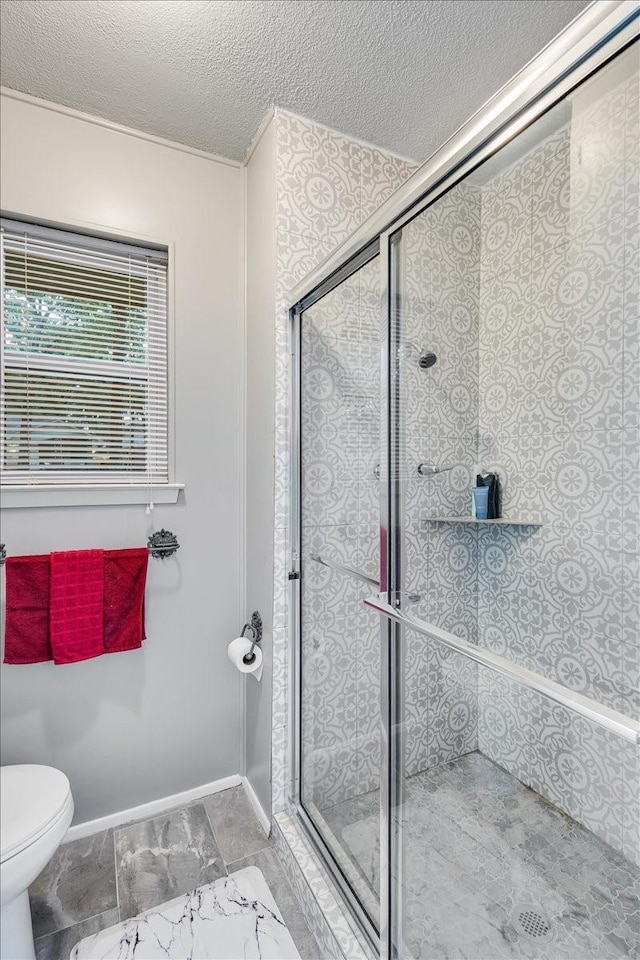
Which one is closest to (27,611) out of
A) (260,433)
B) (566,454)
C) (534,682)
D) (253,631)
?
(253,631)

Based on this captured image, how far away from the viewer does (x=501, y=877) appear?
3.08 ft

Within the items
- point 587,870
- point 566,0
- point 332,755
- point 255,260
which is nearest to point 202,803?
point 332,755

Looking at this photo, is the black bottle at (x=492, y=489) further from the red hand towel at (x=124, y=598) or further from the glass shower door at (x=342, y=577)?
the red hand towel at (x=124, y=598)

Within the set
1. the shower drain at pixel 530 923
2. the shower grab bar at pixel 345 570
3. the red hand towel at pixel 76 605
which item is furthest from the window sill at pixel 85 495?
the shower drain at pixel 530 923

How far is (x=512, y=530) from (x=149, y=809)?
1.66 meters

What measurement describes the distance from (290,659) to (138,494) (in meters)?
0.79

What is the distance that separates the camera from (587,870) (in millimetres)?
886

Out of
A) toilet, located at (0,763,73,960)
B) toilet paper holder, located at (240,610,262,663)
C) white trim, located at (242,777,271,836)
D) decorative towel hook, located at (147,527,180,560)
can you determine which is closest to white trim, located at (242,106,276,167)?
decorative towel hook, located at (147,527,180,560)

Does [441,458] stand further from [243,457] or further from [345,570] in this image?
[243,457]

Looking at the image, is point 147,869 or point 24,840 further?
point 147,869

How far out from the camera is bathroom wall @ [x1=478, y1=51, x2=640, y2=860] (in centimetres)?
84

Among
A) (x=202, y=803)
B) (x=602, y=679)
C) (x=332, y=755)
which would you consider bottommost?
(x=202, y=803)

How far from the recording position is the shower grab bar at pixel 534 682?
669mm

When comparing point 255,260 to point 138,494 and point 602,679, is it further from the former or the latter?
point 602,679
